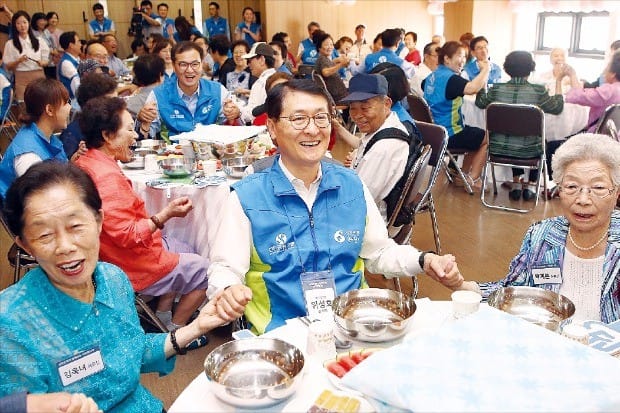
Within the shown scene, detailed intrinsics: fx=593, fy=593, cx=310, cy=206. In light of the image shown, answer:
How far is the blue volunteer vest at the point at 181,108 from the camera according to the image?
14.1 feet

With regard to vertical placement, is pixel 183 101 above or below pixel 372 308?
above

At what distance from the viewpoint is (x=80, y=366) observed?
57.2 inches

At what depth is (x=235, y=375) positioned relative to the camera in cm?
142

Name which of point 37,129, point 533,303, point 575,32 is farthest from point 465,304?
point 575,32

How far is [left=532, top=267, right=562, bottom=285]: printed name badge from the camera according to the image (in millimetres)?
1949

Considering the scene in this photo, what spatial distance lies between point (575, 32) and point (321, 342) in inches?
370

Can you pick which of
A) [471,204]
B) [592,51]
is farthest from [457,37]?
[471,204]

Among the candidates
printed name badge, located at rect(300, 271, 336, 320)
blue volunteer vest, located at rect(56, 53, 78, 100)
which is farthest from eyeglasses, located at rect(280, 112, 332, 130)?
blue volunteer vest, located at rect(56, 53, 78, 100)

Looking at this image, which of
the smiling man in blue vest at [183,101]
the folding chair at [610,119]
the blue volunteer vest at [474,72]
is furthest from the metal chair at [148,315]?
the blue volunteer vest at [474,72]

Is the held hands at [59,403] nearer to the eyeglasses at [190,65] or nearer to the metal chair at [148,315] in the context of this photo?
the metal chair at [148,315]

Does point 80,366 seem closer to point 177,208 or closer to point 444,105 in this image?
point 177,208

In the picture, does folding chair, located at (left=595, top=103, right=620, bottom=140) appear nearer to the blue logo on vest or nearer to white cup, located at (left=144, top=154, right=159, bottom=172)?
the blue logo on vest

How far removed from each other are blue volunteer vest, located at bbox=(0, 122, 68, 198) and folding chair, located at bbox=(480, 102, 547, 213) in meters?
3.51

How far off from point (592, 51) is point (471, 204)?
5060 millimetres
